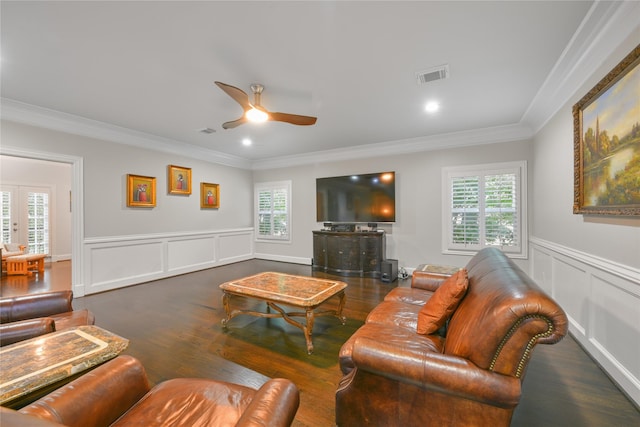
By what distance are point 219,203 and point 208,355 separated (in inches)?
171

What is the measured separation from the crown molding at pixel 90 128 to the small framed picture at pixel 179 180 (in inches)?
12.9

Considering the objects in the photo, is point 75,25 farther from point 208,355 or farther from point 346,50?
point 208,355

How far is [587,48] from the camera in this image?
2.15 m

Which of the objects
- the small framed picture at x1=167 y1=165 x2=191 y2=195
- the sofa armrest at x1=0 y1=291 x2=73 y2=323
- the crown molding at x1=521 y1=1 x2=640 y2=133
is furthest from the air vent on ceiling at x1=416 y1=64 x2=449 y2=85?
the small framed picture at x1=167 y1=165 x2=191 y2=195

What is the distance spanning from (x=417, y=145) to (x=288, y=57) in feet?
11.1

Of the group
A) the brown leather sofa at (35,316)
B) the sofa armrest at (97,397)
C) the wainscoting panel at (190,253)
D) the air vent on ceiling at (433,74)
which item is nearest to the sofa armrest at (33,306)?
the brown leather sofa at (35,316)

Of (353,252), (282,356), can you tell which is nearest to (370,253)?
(353,252)

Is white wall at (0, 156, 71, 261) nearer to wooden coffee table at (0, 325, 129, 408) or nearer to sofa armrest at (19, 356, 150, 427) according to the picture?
wooden coffee table at (0, 325, 129, 408)

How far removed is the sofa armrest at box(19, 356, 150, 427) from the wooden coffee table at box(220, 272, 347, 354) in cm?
130

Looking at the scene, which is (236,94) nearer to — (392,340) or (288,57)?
(288,57)

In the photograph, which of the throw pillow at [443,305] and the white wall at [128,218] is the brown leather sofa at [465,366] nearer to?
the throw pillow at [443,305]

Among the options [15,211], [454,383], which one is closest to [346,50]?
[454,383]

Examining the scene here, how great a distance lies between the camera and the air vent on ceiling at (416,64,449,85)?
8.41 feet

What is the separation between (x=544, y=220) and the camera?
3.52 meters
